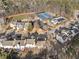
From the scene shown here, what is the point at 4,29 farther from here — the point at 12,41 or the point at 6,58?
the point at 6,58

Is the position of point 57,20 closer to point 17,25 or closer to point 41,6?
point 17,25

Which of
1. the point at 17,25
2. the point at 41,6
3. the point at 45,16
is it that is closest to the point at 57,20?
the point at 45,16

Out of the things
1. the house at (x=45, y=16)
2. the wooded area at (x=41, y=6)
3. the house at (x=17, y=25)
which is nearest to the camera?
the house at (x=17, y=25)

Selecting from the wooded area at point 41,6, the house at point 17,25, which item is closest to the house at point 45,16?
the wooded area at point 41,6

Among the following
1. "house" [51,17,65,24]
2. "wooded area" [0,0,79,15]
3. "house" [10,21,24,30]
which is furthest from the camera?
"wooded area" [0,0,79,15]

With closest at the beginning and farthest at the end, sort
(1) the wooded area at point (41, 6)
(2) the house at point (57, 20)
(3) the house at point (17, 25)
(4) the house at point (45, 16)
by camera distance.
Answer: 1. (3) the house at point (17, 25)
2. (2) the house at point (57, 20)
3. (4) the house at point (45, 16)
4. (1) the wooded area at point (41, 6)

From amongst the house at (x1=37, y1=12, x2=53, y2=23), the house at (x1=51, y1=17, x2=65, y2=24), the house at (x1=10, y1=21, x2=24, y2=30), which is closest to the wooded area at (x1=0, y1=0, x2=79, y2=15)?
the house at (x1=37, y1=12, x2=53, y2=23)

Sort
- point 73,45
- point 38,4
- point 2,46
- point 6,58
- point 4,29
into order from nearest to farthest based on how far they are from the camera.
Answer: point 6,58 → point 73,45 → point 2,46 → point 4,29 → point 38,4

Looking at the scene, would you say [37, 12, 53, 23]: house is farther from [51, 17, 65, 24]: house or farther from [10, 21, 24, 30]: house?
[10, 21, 24, 30]: house

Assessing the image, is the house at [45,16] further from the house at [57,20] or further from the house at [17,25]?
the house at [17,25]

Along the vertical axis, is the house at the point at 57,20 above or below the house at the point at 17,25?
below

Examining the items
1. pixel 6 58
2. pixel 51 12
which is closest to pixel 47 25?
pixel 51 12
